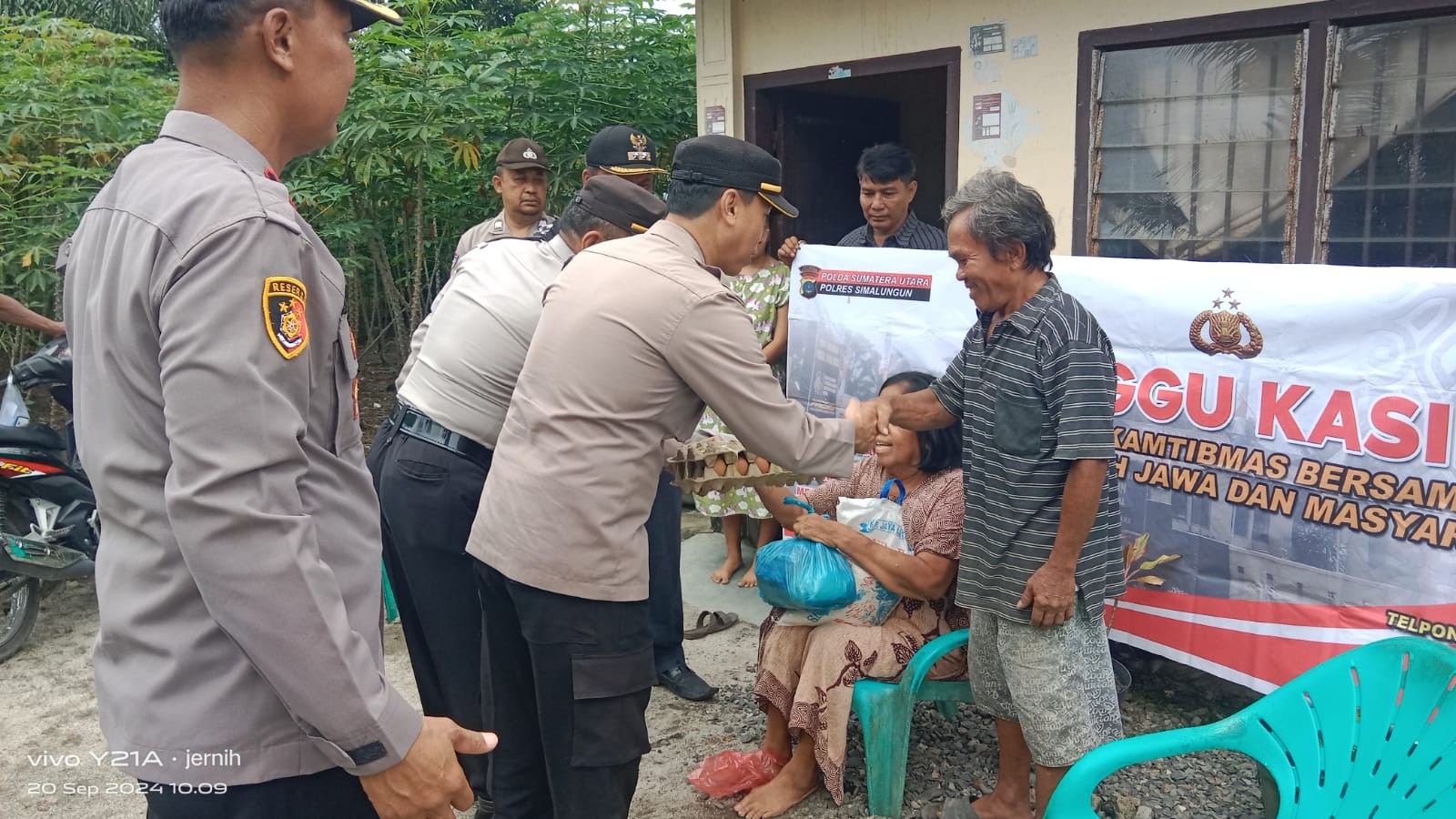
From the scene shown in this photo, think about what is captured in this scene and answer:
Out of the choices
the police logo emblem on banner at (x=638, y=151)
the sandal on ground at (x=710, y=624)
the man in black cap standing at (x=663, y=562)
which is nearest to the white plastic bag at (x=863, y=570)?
the man in black cap standing at (x=663, y=562)

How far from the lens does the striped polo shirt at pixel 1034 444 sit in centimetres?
244

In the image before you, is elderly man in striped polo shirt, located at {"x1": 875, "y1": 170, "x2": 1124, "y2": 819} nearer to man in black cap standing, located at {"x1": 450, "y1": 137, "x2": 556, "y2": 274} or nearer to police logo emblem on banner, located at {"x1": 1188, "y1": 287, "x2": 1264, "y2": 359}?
police logo emblem on banner, located at {"x1": 1188, "y1": 287, "x2": 1264, "y2": 359}

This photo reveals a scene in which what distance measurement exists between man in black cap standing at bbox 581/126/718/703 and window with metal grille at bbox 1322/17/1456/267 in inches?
105

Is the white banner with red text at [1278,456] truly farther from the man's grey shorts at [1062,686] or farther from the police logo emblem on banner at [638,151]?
the police logo emblem on banner at [638,151]

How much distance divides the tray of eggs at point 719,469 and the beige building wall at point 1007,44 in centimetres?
239

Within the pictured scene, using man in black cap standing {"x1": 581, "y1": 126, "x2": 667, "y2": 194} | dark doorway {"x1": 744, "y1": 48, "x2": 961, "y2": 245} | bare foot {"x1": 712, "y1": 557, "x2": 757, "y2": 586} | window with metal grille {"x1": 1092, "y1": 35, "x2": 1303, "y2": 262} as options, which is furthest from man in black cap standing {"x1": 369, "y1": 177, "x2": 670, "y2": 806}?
dark doorway {"x1": 744, "y1": 48, "x2": 961, "y2": 245}

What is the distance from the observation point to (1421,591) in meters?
2.62

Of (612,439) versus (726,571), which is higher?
(612,439)

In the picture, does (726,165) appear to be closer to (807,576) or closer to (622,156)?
(807,576)

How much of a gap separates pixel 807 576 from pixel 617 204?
1234mm

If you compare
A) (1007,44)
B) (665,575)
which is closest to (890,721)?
(665,575)

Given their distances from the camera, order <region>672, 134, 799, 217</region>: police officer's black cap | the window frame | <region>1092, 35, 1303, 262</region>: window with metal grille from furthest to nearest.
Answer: <region>1092, 35, 1303, 262</region>: window with metal grille
the window frame
<region>672, 134, 799, 217</region>: police officer's black cap

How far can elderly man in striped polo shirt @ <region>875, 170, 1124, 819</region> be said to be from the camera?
245cm

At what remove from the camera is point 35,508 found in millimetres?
4488
